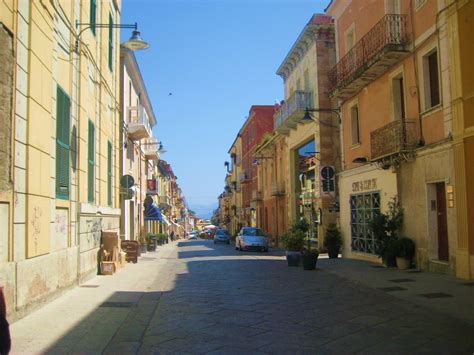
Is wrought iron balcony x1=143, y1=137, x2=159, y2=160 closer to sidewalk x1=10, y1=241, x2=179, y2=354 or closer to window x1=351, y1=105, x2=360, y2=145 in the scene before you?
window x1=351, y1=105, x2=360, y2=145

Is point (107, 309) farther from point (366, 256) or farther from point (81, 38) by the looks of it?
point (366, 256)

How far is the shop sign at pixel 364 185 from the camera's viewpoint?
18500mm

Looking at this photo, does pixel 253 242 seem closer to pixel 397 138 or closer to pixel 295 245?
pixel 295 245

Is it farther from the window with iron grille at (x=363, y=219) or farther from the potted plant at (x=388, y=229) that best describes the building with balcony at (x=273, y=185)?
the potted plant at (x=388, y=229)

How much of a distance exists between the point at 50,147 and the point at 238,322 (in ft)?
15.8

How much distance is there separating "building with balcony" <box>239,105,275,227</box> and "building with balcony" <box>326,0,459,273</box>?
28916 millimetres

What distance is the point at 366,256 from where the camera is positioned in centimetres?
1927

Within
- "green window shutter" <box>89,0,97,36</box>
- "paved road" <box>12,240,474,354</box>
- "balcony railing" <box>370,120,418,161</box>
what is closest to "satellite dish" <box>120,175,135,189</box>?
"green window shutter" <box>89,0,97,36</box>

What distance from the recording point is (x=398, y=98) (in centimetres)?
1669

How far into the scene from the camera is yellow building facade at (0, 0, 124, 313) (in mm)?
7672

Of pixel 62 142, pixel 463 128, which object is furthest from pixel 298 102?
pixel 62 142

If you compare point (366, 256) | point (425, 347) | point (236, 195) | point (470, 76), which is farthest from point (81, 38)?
point (236, 195)

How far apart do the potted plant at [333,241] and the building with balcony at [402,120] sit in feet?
4.44

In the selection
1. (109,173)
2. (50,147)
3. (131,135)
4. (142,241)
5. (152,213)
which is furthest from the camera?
(152,213)
